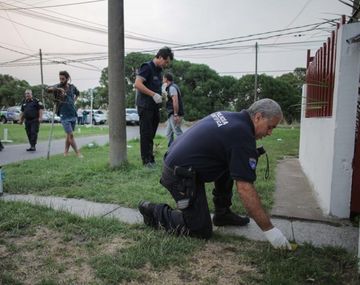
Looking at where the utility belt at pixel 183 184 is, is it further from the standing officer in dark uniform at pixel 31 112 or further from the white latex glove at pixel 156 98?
the standing officer in dark uniform at pixel 31 112

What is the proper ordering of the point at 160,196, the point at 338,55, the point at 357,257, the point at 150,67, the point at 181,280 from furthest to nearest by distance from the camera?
the point at 150,67
the point at 160,196
the point at 338,55
the point at 357,257
the point at 181,280

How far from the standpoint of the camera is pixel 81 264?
109 inches

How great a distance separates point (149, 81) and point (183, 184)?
3.36 m

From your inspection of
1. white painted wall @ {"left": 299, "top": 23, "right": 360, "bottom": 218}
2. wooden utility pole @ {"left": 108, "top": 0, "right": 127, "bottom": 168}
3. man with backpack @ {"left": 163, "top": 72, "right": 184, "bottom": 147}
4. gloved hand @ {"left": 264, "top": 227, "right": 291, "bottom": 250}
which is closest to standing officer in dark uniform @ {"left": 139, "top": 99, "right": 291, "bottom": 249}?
gloved hand @ {"left": 264, "top": 227, "right": 291, "bottom": 250}

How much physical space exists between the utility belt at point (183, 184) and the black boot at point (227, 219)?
583 mm

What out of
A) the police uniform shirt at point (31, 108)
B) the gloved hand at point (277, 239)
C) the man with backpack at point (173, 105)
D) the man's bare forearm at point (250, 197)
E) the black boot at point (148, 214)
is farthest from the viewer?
the police uniform shirt at point (31, 108)

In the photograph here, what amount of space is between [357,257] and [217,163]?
4.13 ft

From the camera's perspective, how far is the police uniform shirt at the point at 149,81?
244 inches

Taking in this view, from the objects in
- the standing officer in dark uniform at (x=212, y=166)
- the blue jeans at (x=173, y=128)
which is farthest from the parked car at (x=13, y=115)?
the standing officer in dark uniform at (x=212, y=166)

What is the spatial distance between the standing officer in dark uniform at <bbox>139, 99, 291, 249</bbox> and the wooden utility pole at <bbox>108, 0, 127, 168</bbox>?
118 inches

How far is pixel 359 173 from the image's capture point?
12.5ft

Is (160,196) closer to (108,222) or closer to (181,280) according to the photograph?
(108,222)

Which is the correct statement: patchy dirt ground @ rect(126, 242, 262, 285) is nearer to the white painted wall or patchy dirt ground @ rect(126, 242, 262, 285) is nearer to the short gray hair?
the short gray hair

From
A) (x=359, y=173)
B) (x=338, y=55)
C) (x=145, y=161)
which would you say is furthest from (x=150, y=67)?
(x=359, y=173)
